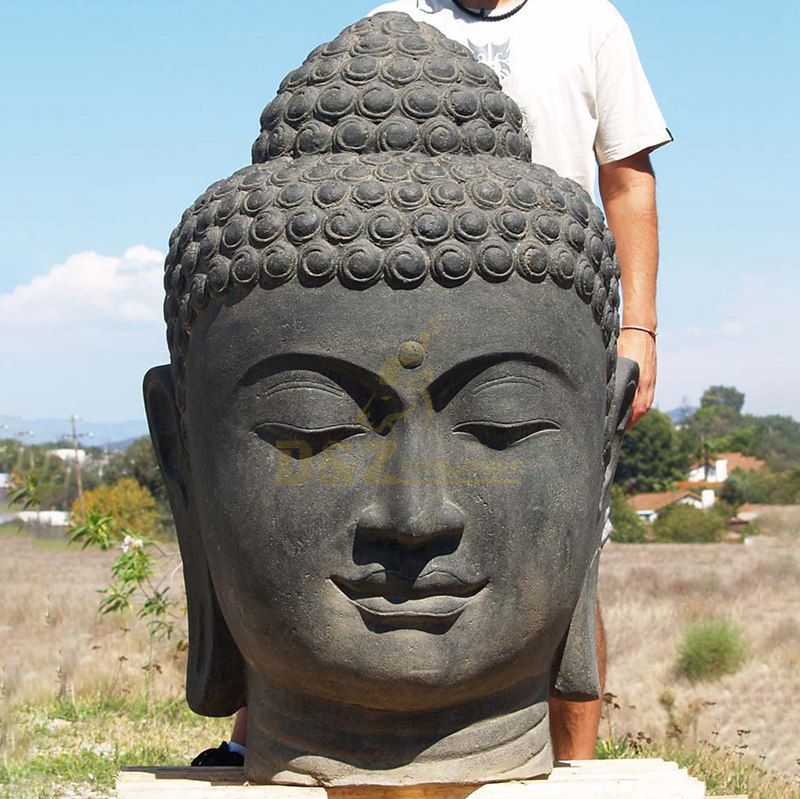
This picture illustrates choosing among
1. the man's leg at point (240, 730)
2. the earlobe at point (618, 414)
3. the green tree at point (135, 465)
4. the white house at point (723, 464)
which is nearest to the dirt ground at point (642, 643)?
the man's leg at point (240, 730)

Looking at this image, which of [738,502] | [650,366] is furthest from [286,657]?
[738,502]

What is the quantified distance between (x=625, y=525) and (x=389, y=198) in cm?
2805

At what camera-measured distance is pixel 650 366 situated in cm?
386

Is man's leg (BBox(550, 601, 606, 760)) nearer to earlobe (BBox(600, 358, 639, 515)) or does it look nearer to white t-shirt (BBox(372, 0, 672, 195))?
earlobe (BBox(600, 358, 639, 515))

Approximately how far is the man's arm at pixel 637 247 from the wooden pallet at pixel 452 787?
48.0 inches

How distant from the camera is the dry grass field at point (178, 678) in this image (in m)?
5.70

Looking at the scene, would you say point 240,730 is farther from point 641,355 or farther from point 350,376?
point 641,355

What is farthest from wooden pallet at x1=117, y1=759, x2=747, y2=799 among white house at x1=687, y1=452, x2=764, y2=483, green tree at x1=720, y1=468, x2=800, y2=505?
white house at x1=687, y1=452, x2=764, y2=483

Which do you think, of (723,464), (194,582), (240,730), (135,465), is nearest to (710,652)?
(240,730)

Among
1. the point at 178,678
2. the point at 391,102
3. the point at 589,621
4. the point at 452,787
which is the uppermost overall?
the point at 391,102

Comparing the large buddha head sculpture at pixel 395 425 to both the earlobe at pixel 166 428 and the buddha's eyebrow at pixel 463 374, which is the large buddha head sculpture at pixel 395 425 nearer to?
the buddha's eyebrow at pixel 463 374

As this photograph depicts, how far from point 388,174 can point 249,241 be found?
386mm

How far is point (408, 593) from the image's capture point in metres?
2.71

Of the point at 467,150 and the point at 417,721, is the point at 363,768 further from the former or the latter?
the point at 467,150
